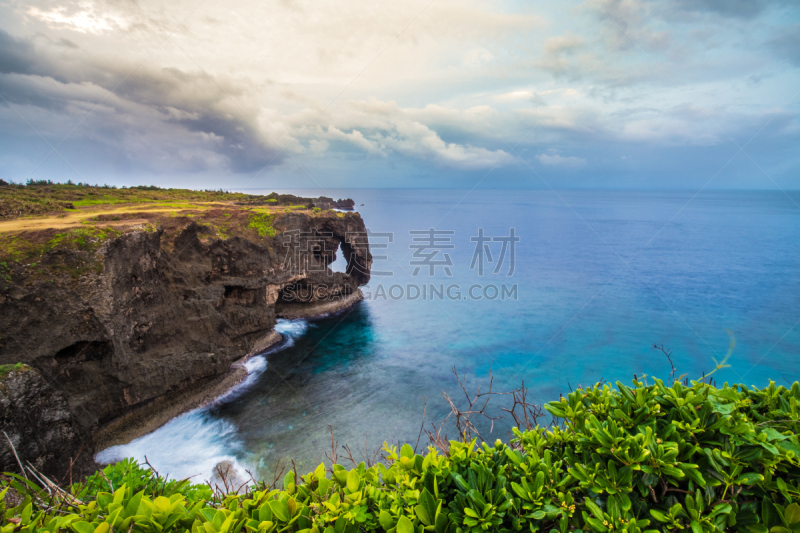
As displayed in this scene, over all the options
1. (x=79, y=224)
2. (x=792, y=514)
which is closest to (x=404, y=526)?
(x=792, y=514)

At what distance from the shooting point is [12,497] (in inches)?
265

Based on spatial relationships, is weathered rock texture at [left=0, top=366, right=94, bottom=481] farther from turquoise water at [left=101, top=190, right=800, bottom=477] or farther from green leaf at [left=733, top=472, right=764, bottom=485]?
green leaf at [left=733, top=472, right=764, bottom=485]

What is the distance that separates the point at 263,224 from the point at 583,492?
89.6 ft

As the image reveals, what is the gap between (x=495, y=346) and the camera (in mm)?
26625

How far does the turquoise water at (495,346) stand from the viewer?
17406 mm

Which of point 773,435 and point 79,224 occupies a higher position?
point 79,224

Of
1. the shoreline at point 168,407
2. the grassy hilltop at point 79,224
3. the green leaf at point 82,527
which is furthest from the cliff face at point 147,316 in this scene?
the green leaf at point 82,527

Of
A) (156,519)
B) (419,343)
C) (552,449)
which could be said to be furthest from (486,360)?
(156,519)

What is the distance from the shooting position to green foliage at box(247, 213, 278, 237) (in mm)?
26328

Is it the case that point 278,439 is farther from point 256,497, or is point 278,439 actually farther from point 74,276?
point 256,497

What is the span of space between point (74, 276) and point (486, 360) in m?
22.9

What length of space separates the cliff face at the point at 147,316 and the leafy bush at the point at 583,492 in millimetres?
14718

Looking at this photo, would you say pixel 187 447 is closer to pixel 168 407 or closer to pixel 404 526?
pixel 168 407

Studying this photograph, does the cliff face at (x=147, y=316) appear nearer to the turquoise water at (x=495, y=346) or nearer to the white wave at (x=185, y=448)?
the white wave at (x=185, y=448)
